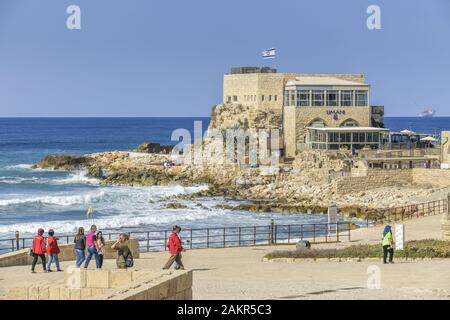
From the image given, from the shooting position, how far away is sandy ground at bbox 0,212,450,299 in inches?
853

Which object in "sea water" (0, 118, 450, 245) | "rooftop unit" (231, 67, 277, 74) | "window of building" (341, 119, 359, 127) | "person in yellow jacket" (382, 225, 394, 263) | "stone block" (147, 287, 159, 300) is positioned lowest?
"sea water" (0, 118, 450, 245)

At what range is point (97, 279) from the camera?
1861 cm

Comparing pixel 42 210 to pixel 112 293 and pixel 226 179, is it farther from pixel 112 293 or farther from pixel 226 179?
pixel 112 293

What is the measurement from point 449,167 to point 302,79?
1557 cm

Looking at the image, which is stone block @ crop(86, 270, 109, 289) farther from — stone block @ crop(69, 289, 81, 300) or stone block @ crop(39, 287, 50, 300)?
stone block @ crop(39, 287, 50, 300)

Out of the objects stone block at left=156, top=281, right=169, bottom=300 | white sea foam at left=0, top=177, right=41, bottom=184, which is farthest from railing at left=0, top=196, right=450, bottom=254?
white sea foam at left=0, top=177, right=41, bottom=184

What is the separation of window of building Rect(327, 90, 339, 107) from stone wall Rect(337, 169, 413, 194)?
11224 mm

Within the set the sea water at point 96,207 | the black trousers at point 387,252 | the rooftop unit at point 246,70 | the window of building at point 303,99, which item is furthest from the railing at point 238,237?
the rooftop unit at point 246,70

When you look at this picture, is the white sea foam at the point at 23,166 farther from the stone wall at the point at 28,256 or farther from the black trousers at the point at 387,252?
the black trousers at the point at 387,252

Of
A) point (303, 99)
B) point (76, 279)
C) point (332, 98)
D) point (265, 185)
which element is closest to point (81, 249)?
point (76, 279)

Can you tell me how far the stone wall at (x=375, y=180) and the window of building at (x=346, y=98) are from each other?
1145 cm

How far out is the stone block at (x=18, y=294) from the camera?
18.4m

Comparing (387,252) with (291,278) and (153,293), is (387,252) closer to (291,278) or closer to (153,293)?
(291,278)

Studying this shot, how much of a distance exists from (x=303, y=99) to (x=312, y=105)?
74 centimetres
